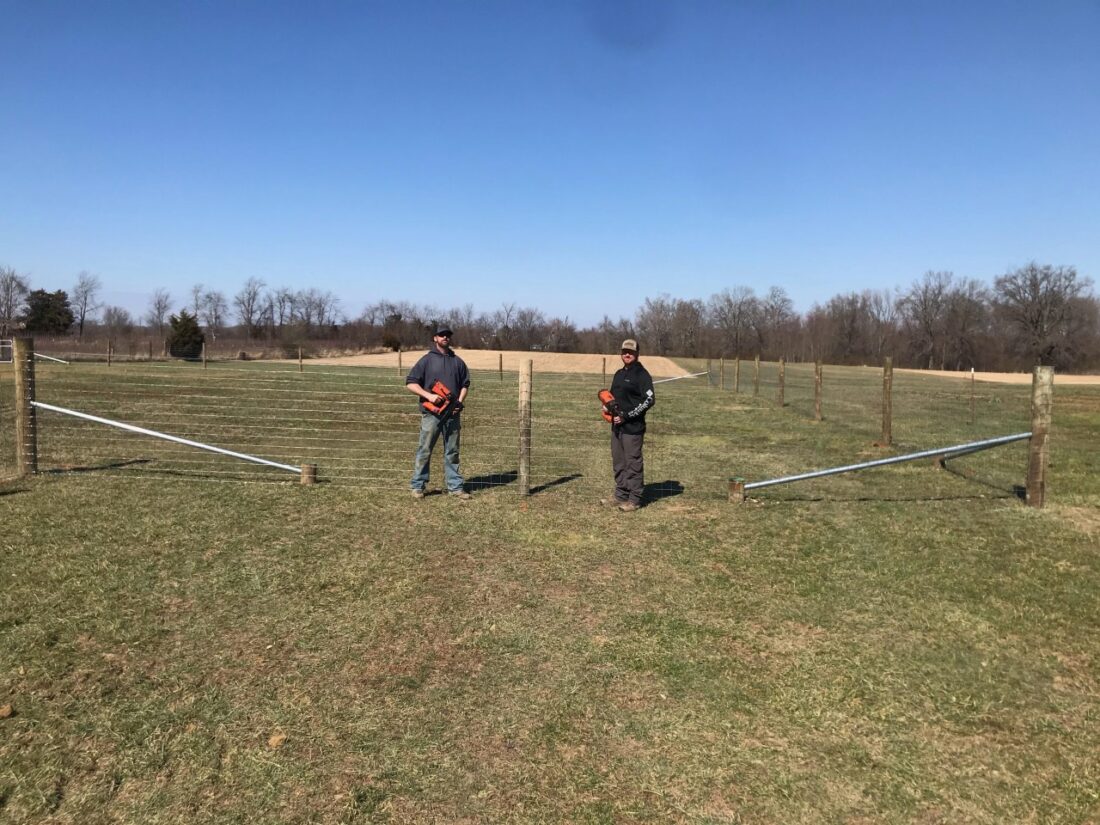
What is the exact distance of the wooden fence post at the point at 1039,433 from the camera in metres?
7.43

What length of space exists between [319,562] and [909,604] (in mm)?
4405

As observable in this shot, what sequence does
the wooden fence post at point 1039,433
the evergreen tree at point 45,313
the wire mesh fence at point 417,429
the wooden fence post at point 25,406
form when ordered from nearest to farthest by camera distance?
the wooden fence post at point 1039,433, the wooden fence post at point 25,406, the wire mesh fence at point 417,429, the evergreen tree at point 45,313

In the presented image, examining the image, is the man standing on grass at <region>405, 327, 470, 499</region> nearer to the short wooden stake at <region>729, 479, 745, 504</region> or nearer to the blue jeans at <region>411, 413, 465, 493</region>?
the blue jeans at <region>411, 413, 465, 493</region>

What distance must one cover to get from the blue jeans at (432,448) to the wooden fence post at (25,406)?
442 cm

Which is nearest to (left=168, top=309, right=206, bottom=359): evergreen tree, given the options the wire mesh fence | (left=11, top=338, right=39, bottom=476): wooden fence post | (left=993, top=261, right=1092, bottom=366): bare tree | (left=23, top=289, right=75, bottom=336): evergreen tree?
(left=23, top=289, right=75, bottom=336): evergreen tree

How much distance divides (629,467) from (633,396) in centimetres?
77

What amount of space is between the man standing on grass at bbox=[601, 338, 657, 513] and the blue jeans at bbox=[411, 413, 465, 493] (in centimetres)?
180

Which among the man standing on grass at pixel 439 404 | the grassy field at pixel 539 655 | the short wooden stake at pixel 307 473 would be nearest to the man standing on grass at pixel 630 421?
the grassy field at pixel 539 655

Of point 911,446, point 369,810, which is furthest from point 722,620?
point 911,446

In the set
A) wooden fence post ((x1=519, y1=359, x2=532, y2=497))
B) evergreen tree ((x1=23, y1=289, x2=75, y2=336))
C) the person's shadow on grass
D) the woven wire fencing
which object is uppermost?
evergreen tree ((x1=23, y1=289, x2=75, y2=336))

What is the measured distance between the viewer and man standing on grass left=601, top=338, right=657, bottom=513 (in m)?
7.55

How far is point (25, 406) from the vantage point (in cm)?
799

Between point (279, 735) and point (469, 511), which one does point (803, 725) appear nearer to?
point (279, 735)

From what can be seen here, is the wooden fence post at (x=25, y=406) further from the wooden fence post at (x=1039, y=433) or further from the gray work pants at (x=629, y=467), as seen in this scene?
Result: the wooden fence post at (x=1039, y=433)
